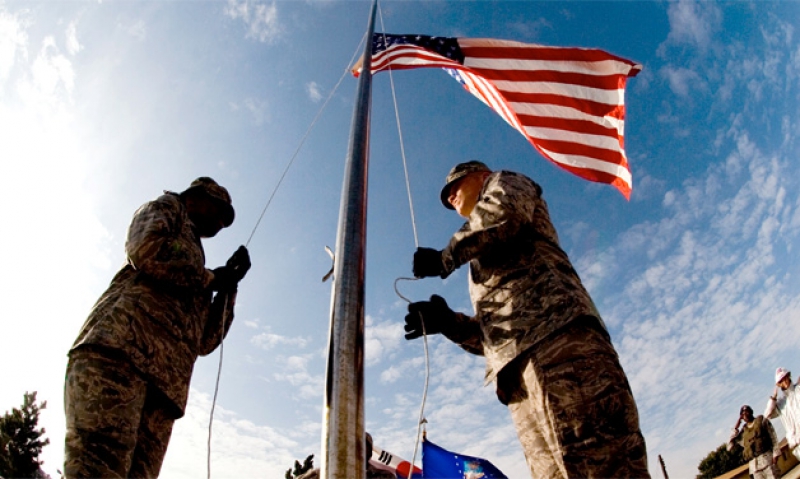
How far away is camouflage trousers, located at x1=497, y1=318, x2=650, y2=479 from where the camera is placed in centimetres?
209

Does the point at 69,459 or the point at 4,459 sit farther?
the point at 4,459

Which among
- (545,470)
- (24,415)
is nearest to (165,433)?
(545,470)

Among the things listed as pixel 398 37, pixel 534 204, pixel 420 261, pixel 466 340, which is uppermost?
pixel 398 37

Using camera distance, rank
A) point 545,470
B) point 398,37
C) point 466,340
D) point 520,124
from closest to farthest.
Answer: point 545,470 → point 466,340 → point 520,124 → point 398,37

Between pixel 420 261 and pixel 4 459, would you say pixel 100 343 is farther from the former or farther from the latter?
pixel 4 459

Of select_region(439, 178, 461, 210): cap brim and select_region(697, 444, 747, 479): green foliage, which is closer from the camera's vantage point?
select_region(439, 178, 461, 210): cap brim

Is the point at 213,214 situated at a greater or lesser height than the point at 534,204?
greater

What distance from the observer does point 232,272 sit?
349cm

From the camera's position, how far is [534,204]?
297 centimetres

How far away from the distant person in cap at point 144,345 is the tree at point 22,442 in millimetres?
22933

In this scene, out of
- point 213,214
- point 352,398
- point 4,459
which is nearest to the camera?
point 352,398

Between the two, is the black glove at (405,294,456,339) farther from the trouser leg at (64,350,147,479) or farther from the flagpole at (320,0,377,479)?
the trouser leg at (64,350,147,479)

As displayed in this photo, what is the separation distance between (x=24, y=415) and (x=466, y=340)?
91.7 feet

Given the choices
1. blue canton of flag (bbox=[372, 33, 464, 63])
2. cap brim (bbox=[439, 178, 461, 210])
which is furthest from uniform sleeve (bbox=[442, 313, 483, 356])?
blue canton of flag (bbox=[372, 33, 464, 63])
